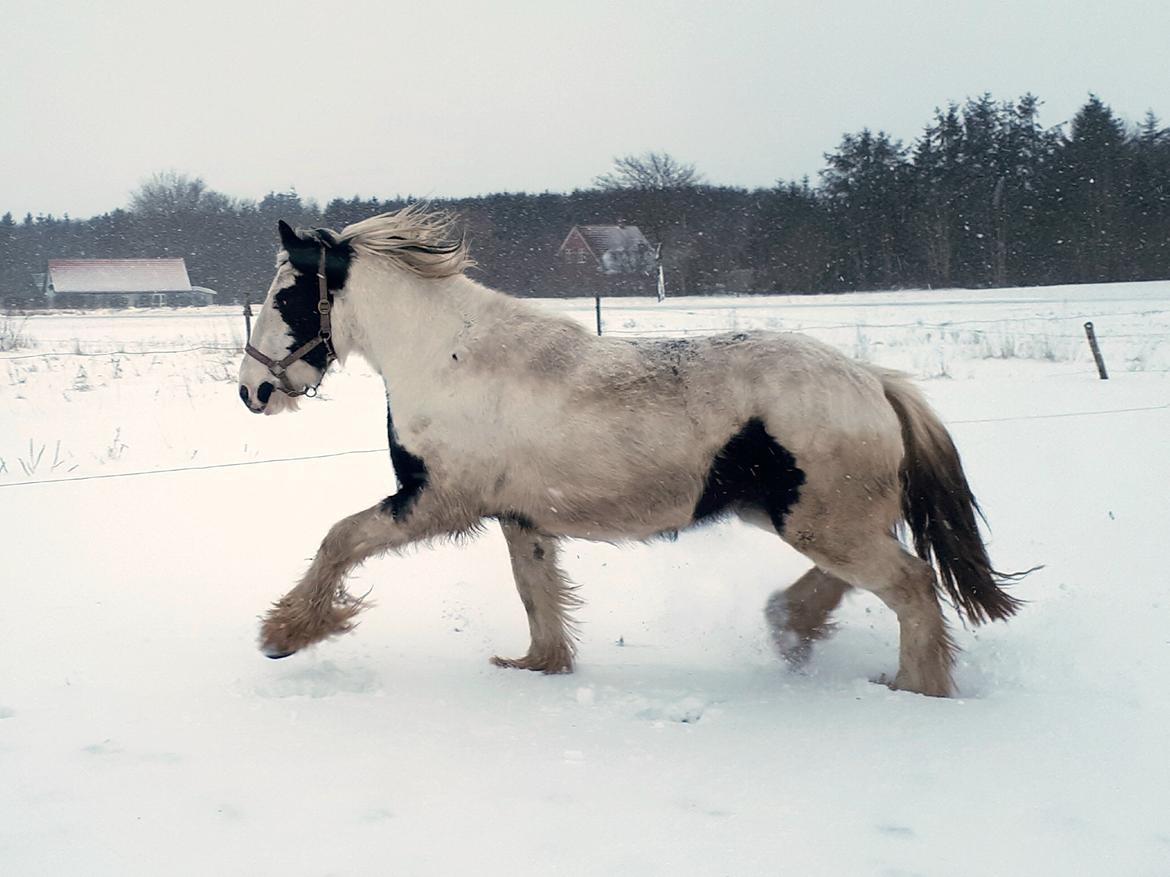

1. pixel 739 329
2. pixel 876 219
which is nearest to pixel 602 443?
pixel 739 329

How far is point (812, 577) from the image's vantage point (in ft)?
16.0

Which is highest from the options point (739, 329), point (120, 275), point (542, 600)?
point (120, 275)

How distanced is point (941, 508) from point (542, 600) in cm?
181

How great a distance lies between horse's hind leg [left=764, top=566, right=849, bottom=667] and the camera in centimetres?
477

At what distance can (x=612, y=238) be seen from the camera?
43062mm

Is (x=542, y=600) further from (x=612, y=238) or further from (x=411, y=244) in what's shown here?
(x=612, y=238)

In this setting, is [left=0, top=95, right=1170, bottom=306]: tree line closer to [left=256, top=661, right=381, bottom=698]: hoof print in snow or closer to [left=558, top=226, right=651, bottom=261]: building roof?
[left=558, top=226, right=651, bottom=261]: building roof

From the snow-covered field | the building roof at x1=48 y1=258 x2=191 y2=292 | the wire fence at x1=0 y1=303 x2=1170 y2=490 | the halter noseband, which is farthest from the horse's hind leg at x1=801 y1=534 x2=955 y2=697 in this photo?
the building roof at x1=48 y1=258 x2=191 y2=292

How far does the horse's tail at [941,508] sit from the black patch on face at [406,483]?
2.01 m

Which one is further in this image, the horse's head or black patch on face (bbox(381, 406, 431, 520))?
→ the horse's head

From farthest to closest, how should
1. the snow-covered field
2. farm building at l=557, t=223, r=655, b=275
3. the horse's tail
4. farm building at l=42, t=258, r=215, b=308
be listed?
farm building at l=42, t=258, r=215, b=308 < farm building at l=557, t=223, r=655, b=275 < the horse's tail < the snow-covered field

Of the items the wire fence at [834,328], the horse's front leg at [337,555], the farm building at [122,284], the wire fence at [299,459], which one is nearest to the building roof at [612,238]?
the wire fence at [834,328]

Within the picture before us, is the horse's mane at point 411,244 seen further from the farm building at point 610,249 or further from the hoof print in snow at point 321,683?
the farm building at point 610,249

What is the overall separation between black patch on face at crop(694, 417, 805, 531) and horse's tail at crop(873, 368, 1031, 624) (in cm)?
58
